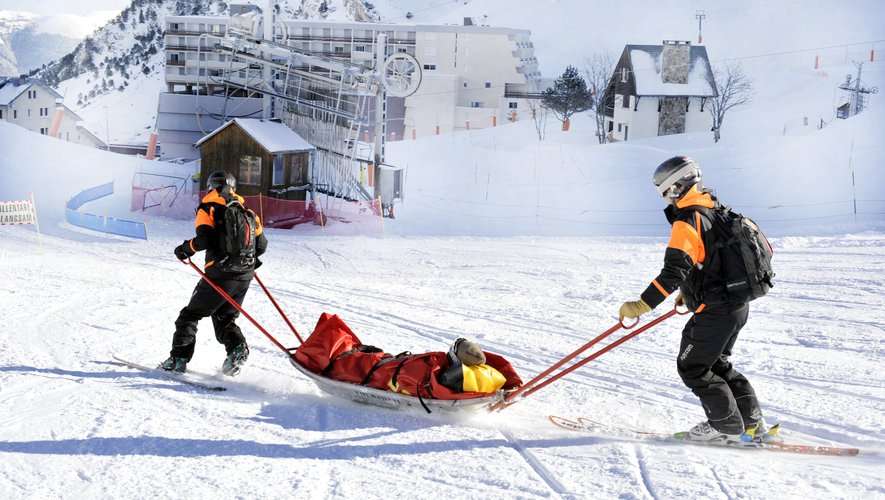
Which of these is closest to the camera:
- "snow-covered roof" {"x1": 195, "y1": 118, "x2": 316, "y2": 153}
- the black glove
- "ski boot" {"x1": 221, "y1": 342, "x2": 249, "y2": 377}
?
the black glove

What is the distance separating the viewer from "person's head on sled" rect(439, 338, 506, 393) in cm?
490

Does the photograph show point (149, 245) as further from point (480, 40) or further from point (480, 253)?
point (480, 40)

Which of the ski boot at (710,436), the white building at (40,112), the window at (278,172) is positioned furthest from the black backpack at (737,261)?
the white building at (40,112)

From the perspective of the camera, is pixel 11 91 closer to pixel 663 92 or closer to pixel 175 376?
pixel 663 92

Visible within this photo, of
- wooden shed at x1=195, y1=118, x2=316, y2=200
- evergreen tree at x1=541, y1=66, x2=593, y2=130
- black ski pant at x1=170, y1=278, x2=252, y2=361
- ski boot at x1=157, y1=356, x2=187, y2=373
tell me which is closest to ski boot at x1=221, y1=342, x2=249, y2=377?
black ski pant at x1=170, y1=278, x2=252, y2=361

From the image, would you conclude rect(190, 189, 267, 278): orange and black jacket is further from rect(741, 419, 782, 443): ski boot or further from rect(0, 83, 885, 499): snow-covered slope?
rect(741, 419, 782, 443): ski boot

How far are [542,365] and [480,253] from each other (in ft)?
24.8

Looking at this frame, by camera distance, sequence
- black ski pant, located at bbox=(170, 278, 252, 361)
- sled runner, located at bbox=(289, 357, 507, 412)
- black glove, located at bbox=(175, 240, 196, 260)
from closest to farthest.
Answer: sled runner, located at bbox=(289, 357, 507, 412) → black glove, located at bbox=(175, 240, 196, 260) → black ski pant, located at bbox=(170, 278, 252, 361)

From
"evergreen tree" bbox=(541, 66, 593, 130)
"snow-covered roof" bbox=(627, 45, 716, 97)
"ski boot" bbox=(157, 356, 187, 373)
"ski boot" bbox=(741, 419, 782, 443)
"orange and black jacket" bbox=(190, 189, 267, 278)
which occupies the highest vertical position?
"snow-covered roof" bbox=(627, 45, 716, 97)

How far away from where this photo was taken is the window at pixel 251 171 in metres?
18.5

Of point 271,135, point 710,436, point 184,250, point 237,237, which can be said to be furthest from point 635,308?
point 271,135

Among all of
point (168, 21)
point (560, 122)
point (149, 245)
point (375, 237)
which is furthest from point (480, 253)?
point (168, 21)

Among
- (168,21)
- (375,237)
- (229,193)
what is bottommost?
(375,237)

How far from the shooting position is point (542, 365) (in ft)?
22.8
